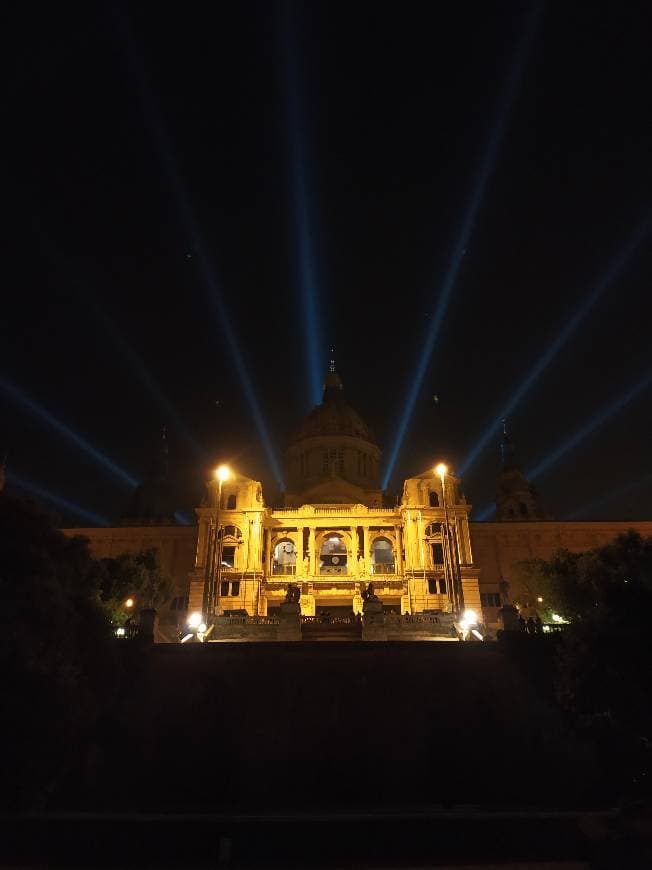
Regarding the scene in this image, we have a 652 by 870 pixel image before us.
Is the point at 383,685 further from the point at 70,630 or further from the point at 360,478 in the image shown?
the point at 360,478

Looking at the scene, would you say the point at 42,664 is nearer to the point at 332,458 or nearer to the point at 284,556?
the point at 284,556

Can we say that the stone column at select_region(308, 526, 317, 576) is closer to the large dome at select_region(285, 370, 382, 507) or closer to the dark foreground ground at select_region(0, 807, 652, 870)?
the large dome at select_region(285, 370, 382, 507)

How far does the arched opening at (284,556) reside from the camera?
48.6 metres

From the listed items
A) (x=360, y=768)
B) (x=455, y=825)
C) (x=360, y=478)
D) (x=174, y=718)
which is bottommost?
(x=455, y=825)

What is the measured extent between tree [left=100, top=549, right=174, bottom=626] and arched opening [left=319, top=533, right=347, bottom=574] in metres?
12.4

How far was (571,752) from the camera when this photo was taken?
20219 mm

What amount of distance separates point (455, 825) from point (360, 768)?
4671 mm

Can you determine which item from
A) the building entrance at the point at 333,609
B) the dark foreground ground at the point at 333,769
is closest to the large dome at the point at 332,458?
the building entrance at the point at 333,609

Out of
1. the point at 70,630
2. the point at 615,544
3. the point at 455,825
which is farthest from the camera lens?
the point at 615,544

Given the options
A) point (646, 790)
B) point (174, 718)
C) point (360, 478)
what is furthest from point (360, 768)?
point (360, 478)

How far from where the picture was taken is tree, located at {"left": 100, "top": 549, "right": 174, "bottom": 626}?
117 ft

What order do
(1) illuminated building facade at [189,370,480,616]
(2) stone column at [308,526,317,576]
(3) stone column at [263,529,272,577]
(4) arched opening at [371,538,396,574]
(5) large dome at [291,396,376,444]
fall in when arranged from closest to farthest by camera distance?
(1) illuminated building facade at [189,370,480,616] → (2) stone column at [308,526,317,576] → (3) stone column at [263,529,272,577] → (4) arched opening at [371,538,396,574] → (5) large dome at [291,396,376,444]

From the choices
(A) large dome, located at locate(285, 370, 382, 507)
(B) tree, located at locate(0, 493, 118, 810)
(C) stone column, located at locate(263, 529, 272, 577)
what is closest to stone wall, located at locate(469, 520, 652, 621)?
(A) large dome, located at locate(285, 370, 382, 507)

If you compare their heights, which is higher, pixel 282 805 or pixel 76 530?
pixel 76 530
